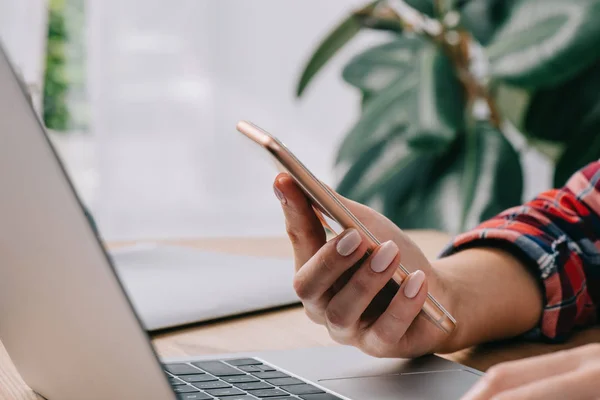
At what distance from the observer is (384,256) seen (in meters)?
0.44

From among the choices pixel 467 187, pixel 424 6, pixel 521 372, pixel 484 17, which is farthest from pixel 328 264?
pixel 424 6

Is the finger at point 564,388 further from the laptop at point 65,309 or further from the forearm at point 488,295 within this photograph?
the forearm at point 488,295

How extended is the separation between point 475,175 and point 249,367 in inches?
41.2

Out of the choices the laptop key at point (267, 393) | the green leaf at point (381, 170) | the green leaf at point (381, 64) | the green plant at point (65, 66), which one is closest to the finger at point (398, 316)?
the laptop key at point (267, 393)

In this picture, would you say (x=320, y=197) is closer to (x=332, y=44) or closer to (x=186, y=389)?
(x=186, y=389)

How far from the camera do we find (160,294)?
2.16ft

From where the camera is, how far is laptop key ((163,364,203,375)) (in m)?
0.44

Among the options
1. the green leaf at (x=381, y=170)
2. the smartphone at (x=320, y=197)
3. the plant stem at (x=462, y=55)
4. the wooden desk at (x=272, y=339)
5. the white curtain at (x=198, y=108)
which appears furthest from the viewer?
the white curtain at (x=198, y=108)

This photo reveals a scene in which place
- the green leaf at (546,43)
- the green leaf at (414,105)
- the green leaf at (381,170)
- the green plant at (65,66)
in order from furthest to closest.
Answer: the green plant at (65,66) → the green leaf at (381,170) → the green leaf at (414,105) → the green leaf at (546,43)

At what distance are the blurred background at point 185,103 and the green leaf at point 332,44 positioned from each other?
4.00 ft

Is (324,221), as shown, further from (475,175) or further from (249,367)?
(475,175)

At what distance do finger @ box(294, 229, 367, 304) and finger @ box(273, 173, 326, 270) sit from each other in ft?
0.09

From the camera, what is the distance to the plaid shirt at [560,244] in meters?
0.61

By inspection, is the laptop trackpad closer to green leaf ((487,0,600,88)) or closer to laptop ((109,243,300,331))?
laptop ((109,243,300,331))
